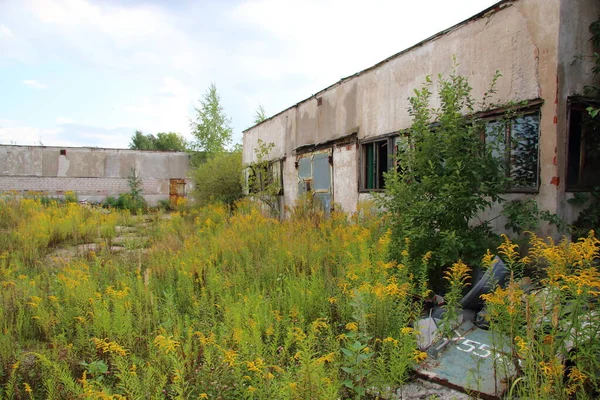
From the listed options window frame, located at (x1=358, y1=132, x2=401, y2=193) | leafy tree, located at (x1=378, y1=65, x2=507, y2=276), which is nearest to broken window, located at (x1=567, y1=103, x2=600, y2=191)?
leafy tree, located at (x1=378, y1=65, x2=507, y2=276)

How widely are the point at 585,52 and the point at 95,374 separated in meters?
5.92

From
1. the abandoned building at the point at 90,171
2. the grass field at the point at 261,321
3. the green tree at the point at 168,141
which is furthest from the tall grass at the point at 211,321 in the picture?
the green tree at the point at 168,141

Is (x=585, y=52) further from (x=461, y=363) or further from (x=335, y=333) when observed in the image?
(x=335, y=333)

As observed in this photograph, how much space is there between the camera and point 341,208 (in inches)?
336

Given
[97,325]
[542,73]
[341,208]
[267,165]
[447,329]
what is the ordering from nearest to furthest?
1. [447,329]
2. [97,325]
3. [542,73]
4. [341,208]
5. [267,165]

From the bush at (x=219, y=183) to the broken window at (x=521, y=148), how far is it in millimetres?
11030

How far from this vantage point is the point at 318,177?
31.6 feet

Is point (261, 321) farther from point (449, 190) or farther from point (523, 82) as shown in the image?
point (523, 82)

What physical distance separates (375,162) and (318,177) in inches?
93.1

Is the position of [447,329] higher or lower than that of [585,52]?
lower

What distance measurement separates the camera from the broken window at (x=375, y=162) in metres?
7.13

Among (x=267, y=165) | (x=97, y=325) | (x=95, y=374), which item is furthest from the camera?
(x=267, y=165)

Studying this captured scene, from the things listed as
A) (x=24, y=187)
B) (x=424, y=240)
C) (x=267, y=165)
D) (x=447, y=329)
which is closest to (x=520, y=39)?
(x=424, y=240)

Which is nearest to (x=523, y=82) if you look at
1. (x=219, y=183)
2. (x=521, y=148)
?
(x=521, y=148)
